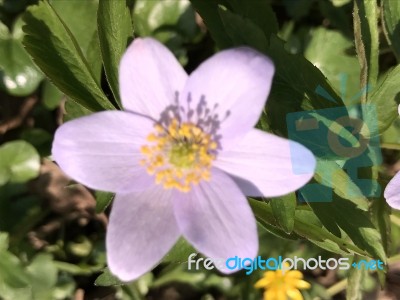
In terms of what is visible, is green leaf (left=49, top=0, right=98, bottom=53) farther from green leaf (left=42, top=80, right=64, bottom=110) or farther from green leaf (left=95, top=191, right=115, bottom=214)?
green leaf (left=95, top=191, right=115, bottom=214)

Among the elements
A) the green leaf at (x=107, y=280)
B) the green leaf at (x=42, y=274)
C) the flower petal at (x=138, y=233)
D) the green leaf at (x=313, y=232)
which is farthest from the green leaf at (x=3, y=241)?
the green leaf at (x=313, y=232)

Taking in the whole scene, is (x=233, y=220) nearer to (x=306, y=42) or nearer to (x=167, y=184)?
(x=167, y=184)

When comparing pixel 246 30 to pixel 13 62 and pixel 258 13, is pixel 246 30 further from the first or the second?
pixel 13 62

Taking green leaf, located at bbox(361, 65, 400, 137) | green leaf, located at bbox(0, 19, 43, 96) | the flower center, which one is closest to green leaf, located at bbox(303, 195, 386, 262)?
green leaf, located at bbox(361, 65, 400, 137)

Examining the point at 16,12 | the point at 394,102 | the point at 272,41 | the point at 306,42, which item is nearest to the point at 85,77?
the point at 272,41

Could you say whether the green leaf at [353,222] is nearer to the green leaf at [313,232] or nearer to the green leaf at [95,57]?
the green leaf at [313,232]

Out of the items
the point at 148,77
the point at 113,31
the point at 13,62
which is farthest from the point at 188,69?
the point at 148,77

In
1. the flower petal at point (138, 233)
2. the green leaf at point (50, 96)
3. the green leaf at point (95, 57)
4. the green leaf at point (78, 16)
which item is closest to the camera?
the flower petal at point (138, 233)
